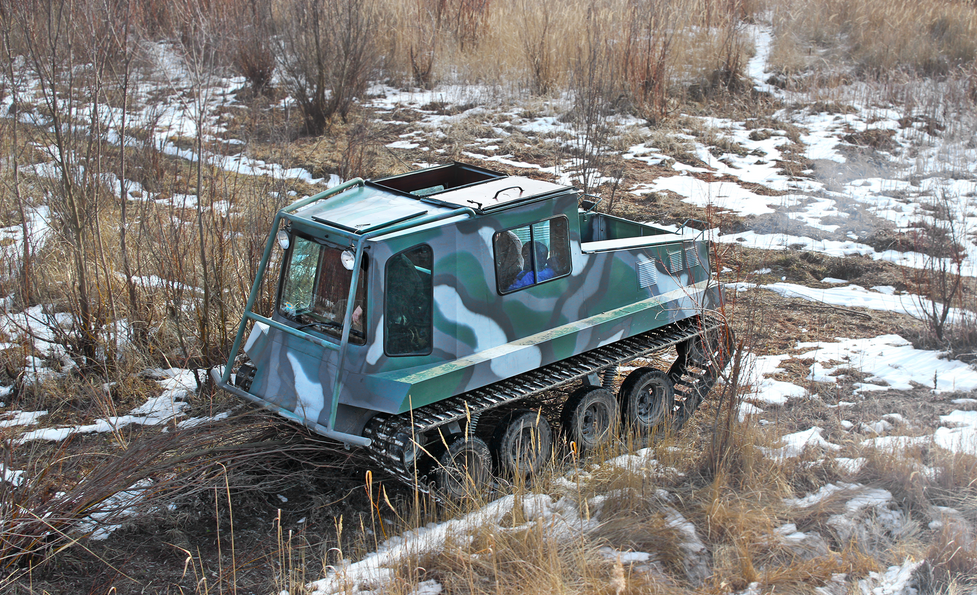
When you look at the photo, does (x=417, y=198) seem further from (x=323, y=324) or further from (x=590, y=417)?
(x=590, y=417)

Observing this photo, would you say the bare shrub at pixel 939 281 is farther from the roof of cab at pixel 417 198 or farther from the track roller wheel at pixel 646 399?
the roof of cab at pixel 417 198

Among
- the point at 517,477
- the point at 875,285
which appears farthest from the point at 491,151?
the point at 517,477

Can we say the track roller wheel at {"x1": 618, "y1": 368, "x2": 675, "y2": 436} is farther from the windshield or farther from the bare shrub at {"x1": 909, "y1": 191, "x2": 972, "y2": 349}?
the bare shrub at {"x1": 909, "y1": 191, "x2": 972, "y2": 349}

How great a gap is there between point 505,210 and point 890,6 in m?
14.5

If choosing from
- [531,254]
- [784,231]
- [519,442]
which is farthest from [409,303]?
[784,231]

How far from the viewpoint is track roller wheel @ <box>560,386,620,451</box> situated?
20.6 ft

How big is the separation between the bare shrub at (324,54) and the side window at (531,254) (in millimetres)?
8367

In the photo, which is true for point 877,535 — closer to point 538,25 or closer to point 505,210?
point 505,210

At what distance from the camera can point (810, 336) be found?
340 inches

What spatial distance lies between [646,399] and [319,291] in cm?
291

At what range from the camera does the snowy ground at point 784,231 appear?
537cm

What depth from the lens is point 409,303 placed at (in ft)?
18.1

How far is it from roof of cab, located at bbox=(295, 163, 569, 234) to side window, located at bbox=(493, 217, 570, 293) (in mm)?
241

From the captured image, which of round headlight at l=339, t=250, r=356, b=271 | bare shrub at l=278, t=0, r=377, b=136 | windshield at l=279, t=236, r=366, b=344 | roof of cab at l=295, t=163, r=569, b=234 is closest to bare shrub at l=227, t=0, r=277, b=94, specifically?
bare shrub at l=278, t=0, r=377, b=136
